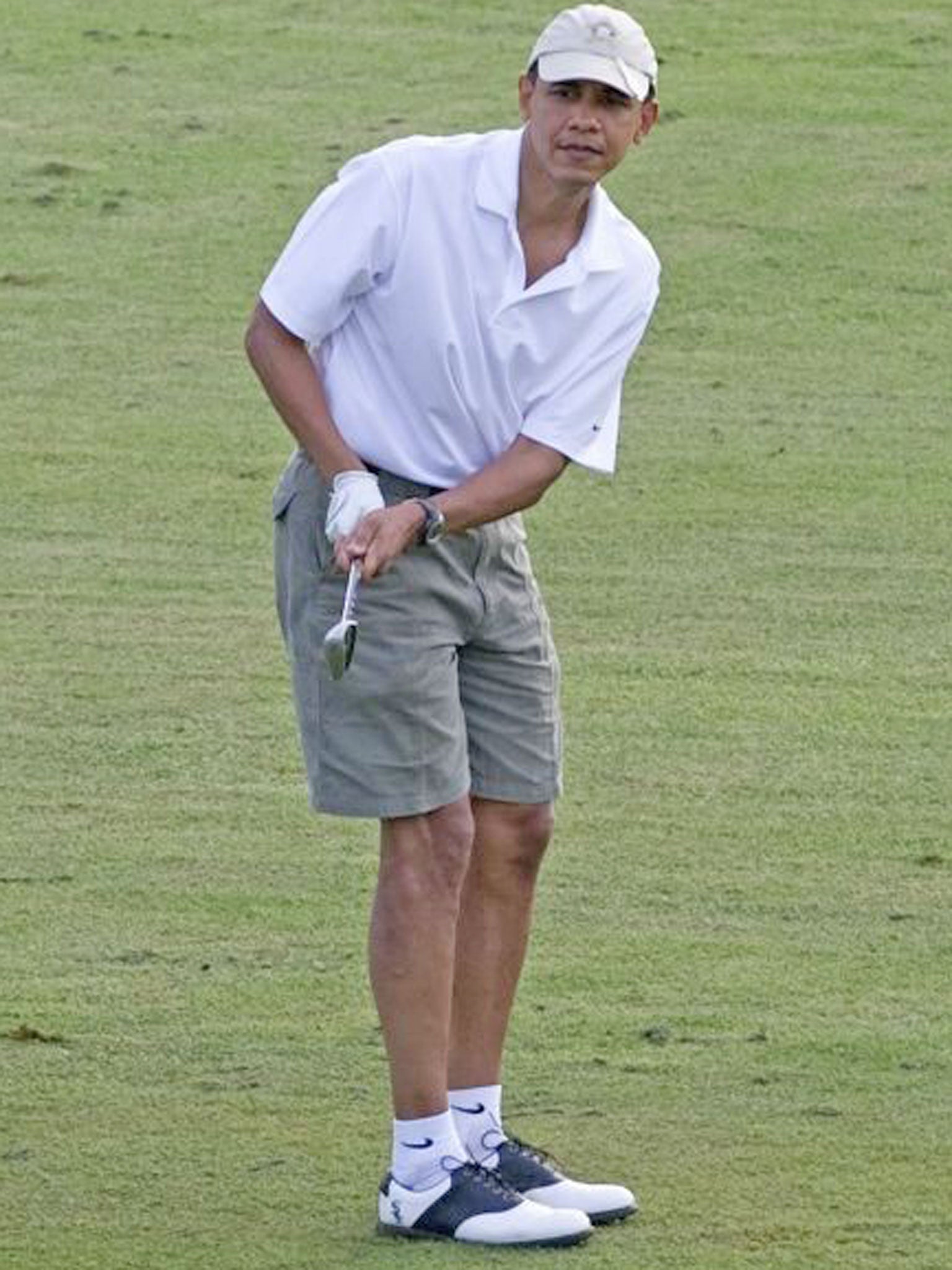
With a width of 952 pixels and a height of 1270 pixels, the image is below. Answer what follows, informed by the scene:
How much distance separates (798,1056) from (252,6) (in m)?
11.4

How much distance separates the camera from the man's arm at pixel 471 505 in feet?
16.4

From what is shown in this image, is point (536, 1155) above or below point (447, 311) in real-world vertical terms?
below

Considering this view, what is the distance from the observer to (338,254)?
509 cm

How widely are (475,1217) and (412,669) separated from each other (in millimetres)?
824

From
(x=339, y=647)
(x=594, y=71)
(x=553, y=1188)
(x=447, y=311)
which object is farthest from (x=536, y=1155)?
(x=594, y=71)

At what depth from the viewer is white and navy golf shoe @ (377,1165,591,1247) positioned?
516cm

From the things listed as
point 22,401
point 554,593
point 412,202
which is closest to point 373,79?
point 22,401

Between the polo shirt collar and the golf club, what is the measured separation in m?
0.56

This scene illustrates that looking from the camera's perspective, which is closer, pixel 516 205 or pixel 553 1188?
pixel 516 205

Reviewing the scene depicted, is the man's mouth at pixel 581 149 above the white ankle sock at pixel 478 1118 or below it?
above

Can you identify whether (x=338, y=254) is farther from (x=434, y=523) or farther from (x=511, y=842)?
(x=511, y=842)

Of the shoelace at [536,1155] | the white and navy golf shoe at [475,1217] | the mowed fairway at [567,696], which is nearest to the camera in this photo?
the white and navy golf shoe at [475,1217]

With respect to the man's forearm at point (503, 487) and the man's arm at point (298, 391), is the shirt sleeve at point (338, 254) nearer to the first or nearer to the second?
the man's arm at point (298, 391)

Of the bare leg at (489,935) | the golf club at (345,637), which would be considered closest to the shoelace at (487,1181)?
the bare leg at (489,935)
